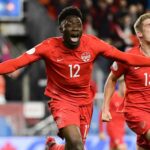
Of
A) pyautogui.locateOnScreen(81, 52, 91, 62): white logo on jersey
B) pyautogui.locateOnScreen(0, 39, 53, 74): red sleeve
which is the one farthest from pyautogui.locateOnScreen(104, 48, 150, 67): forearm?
pyautogui.locateOnScreen(0, 39, 53, 74): red sleeve

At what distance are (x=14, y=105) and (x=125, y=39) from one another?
→ 3.99 metres

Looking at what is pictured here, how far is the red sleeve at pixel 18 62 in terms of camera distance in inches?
349

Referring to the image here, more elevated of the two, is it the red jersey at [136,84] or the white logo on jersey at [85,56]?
the white logo on jersey at [85,56]

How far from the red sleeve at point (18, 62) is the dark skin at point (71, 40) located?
1.39ft

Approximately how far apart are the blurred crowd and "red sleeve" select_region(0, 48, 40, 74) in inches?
346

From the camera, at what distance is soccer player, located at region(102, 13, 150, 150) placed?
32.3 ft

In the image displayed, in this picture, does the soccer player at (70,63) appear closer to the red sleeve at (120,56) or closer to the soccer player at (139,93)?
the red sleeve at (120,56)

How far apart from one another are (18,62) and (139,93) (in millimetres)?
1771

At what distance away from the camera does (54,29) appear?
19672mm

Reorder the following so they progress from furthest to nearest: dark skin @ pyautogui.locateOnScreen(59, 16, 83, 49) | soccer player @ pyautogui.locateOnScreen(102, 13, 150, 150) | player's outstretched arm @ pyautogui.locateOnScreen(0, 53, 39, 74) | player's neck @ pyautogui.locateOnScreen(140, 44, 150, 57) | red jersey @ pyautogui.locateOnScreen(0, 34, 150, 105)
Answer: player's neck @ pyautogui.locateOnScreen(140, 44, 150, 57)
soccer player @ pyautogui.locateOnScreen(102, 13, 150, 150)
red jersey @ pyautogui.locateOnScreen(0, 34, 150, 105)
dark skin @ pyautogui.locateOnScreen(59, 16, 83, 49)
player's outstretched arm @ pyautogui.locateOnScreen(0, 53, 39, 74)

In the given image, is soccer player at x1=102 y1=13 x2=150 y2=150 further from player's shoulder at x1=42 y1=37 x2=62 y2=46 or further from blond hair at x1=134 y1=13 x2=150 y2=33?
player's shoulder at x1=42 y1=37 x2=62 y2=46

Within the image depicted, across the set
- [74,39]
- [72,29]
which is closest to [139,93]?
[74,39]

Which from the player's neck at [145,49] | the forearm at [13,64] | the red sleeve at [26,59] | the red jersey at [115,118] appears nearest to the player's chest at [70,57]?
the red sleeve at [26,59]

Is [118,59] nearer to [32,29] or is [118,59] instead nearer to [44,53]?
[44,53]
